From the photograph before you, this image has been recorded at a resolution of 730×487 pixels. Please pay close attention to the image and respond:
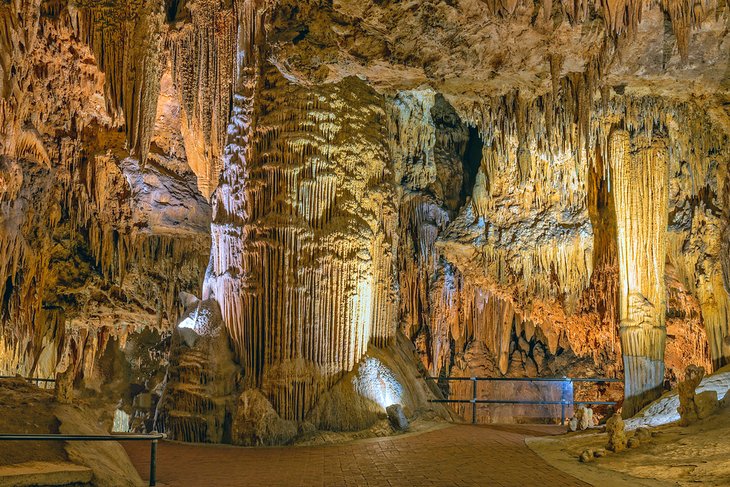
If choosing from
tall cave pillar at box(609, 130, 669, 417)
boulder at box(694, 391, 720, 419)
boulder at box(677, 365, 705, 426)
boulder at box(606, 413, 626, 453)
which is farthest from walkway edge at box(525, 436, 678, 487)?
tall cave pillar at box(609, 130, 669, 417)

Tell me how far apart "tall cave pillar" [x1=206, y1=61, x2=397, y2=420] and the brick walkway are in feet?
4.31

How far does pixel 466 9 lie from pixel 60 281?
11158 mm

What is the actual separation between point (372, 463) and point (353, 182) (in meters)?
4.43

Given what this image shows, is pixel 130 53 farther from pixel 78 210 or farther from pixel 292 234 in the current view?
pixel 292 234

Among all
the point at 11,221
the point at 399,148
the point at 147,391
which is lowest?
the point at 147,391

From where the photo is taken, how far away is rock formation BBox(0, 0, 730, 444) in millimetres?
8930

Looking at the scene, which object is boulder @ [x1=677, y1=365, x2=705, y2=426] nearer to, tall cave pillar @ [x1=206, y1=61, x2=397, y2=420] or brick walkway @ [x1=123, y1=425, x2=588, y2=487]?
brick walkway @ [x1=123, y1=425, x2=588, y2=487]

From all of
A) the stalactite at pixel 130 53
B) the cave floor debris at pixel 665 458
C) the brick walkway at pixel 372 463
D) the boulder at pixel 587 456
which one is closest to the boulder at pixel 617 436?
the cave floor debris at pixel 665 458

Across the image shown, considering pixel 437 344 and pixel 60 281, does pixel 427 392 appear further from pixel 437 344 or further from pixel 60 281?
pixel 60 281

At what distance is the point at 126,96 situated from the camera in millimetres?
→ 11336

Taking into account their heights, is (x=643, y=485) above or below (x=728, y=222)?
below

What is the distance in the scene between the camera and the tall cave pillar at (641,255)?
9.58 m

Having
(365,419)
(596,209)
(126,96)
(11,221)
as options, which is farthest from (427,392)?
(11,221)

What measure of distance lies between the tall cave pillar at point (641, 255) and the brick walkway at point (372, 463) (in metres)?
2.21
